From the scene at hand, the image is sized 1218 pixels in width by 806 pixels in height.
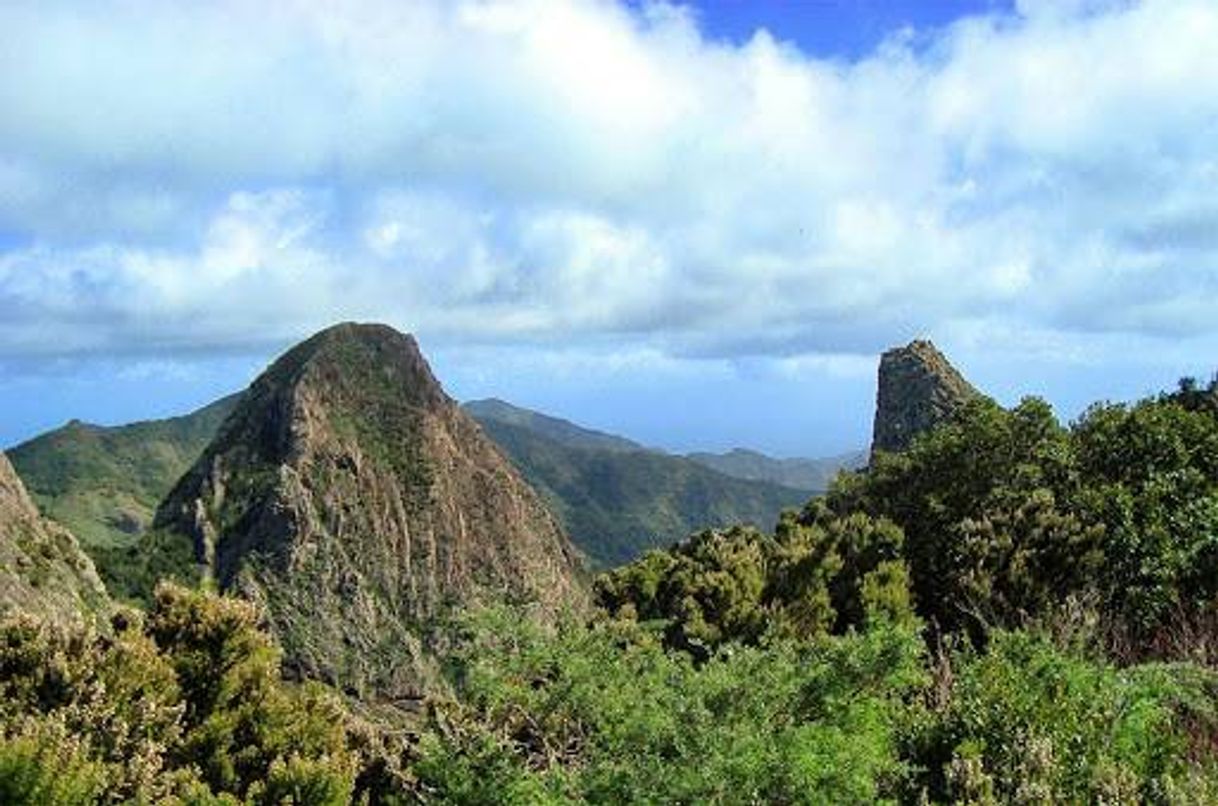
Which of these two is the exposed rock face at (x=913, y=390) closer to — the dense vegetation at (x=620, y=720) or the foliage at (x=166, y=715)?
the dense vegetation at (x=620, y=720)

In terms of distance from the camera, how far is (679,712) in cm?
1162

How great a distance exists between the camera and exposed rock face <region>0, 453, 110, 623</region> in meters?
37.0

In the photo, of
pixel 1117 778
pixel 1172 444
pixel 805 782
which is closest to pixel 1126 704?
pixel 1117 778

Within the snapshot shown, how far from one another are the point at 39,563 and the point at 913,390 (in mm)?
40391

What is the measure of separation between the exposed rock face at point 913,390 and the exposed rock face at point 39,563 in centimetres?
3159

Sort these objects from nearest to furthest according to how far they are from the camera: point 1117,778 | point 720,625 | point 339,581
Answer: point 1117,778 → point 720,625 → point 339,581

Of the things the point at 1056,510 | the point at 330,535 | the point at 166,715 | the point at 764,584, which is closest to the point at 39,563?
the point at 764,584

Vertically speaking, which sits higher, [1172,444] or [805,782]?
[1172,444]

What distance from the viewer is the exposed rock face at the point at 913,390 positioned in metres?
56.5

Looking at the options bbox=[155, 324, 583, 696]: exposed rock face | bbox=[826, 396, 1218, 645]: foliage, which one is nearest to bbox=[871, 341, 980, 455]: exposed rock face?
bbox=[826, 396, 1218, 645]: foliage

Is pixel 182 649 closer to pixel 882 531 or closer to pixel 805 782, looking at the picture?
pixel 805 782

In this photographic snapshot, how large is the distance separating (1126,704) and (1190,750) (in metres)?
0.96

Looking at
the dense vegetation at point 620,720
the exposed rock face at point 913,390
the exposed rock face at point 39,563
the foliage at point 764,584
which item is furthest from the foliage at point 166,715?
the exposed rock face at point 913,390

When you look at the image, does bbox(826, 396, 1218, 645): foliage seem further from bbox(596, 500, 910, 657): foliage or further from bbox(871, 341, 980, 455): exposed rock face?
bbox(871, 341, 980, 455): exposed rock face
